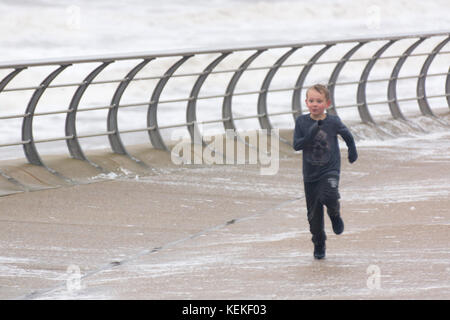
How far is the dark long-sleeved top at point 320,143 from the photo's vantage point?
600 cm

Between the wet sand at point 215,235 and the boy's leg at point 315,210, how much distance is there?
0.19m

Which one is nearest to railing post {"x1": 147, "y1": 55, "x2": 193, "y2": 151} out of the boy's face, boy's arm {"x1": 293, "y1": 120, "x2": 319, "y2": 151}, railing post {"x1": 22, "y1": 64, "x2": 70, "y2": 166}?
railing post {"x1": 22, "y1": 64, "x2": 70, "y2": 166}

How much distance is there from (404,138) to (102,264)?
31.2 feet

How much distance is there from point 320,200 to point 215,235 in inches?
66.8

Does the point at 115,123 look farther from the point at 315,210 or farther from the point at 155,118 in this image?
the point at 315,210

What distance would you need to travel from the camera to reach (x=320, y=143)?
6016mm

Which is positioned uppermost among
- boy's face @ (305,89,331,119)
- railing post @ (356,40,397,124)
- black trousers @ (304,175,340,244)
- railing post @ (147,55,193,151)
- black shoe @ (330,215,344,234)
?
railing post @ (356,40,397,124)

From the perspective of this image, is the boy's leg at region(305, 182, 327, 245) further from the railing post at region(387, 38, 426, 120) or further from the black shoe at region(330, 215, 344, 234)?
the railing post at region(387, 38, 426, 120)

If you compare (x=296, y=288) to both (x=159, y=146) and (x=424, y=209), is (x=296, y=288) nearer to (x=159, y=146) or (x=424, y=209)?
(x=424, y=209)

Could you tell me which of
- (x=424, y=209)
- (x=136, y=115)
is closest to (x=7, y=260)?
(x=424, y=209)

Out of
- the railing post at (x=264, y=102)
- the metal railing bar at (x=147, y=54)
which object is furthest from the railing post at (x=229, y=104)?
the metal railing bar at (x=147, y=54)

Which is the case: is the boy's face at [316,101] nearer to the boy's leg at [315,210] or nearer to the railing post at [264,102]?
the boy's leg at [315,210]

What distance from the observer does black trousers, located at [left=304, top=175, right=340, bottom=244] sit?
601 cm

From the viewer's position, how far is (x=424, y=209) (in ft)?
26.7
